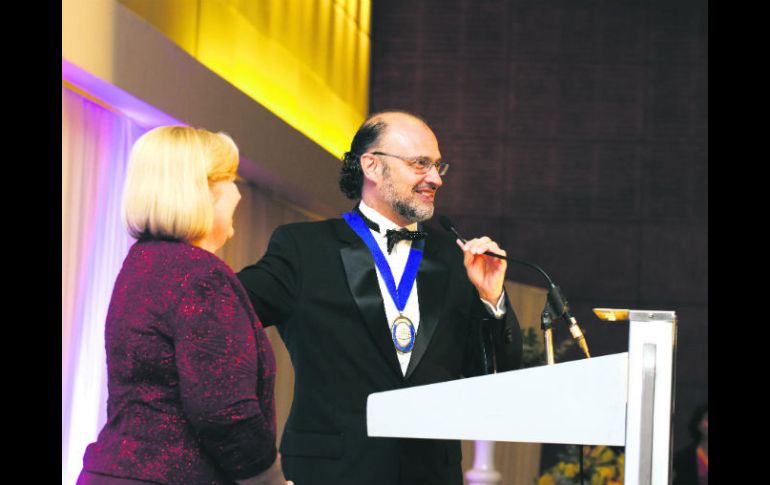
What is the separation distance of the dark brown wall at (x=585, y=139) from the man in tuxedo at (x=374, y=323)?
5440 mm

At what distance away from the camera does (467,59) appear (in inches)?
324

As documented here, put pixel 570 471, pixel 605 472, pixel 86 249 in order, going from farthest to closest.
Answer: pixel 570 471 < pixel 605 472 < pixel 86 249

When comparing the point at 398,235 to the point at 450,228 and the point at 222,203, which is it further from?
the point at 222,203

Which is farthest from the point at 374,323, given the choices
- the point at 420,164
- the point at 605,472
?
the point at 605,472

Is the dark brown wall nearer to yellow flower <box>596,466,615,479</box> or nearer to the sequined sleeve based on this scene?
yellow flower <box>596,466,615,479</box>

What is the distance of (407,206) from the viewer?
8.62 ft

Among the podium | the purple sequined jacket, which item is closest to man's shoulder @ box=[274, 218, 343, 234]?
the purple sequined jacket

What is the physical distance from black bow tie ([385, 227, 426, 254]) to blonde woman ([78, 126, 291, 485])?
830 millimetres

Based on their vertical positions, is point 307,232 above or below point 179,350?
above

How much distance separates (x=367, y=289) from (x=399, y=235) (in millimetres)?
204

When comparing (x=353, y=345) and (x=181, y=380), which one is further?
(x=353, y=345)

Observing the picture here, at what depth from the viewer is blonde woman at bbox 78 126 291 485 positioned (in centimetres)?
166
